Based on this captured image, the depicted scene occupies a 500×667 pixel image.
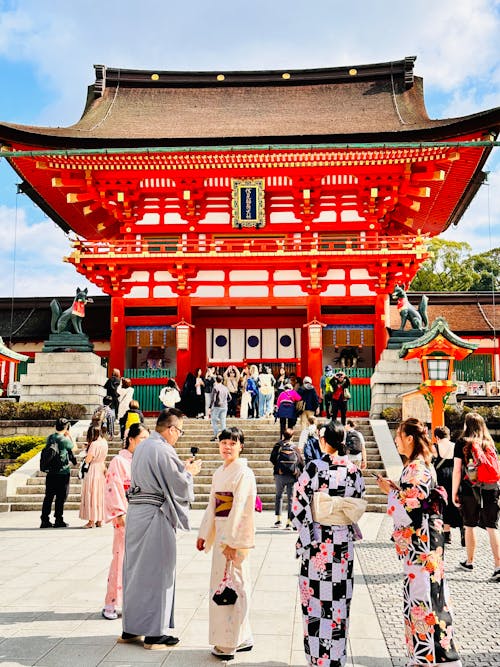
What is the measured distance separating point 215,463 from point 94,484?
4.13 meters

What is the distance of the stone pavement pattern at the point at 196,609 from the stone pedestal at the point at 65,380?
8.78m

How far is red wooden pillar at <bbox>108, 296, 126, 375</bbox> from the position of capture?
2150cm

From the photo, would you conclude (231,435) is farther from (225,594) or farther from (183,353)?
(183,353)

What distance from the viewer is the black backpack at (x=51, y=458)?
11.2m

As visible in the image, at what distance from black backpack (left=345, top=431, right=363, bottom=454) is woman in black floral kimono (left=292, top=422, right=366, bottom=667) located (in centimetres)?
590

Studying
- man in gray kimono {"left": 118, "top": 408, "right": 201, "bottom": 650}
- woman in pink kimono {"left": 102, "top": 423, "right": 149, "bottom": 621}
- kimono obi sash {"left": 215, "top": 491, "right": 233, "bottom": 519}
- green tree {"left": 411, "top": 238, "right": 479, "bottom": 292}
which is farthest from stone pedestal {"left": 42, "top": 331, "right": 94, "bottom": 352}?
green tree {"left": 411, "top": 238, "right": 479, "bottom": 292}

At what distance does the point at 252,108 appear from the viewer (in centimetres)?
2612

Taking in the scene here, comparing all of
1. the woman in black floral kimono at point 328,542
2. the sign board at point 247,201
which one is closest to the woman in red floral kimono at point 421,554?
the woman in black floral kimono at point 328,542

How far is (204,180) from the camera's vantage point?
2183 cm

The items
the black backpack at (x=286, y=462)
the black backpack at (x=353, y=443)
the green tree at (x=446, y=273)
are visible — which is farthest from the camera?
the green tree at (x=446, y=273)

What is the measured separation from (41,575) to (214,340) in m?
15.8

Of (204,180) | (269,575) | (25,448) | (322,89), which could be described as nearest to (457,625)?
(269,575)

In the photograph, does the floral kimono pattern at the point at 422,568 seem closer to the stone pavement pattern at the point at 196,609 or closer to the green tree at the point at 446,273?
the stone pavement pattern at the point at 196,609

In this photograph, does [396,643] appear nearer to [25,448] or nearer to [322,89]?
[25,448]
